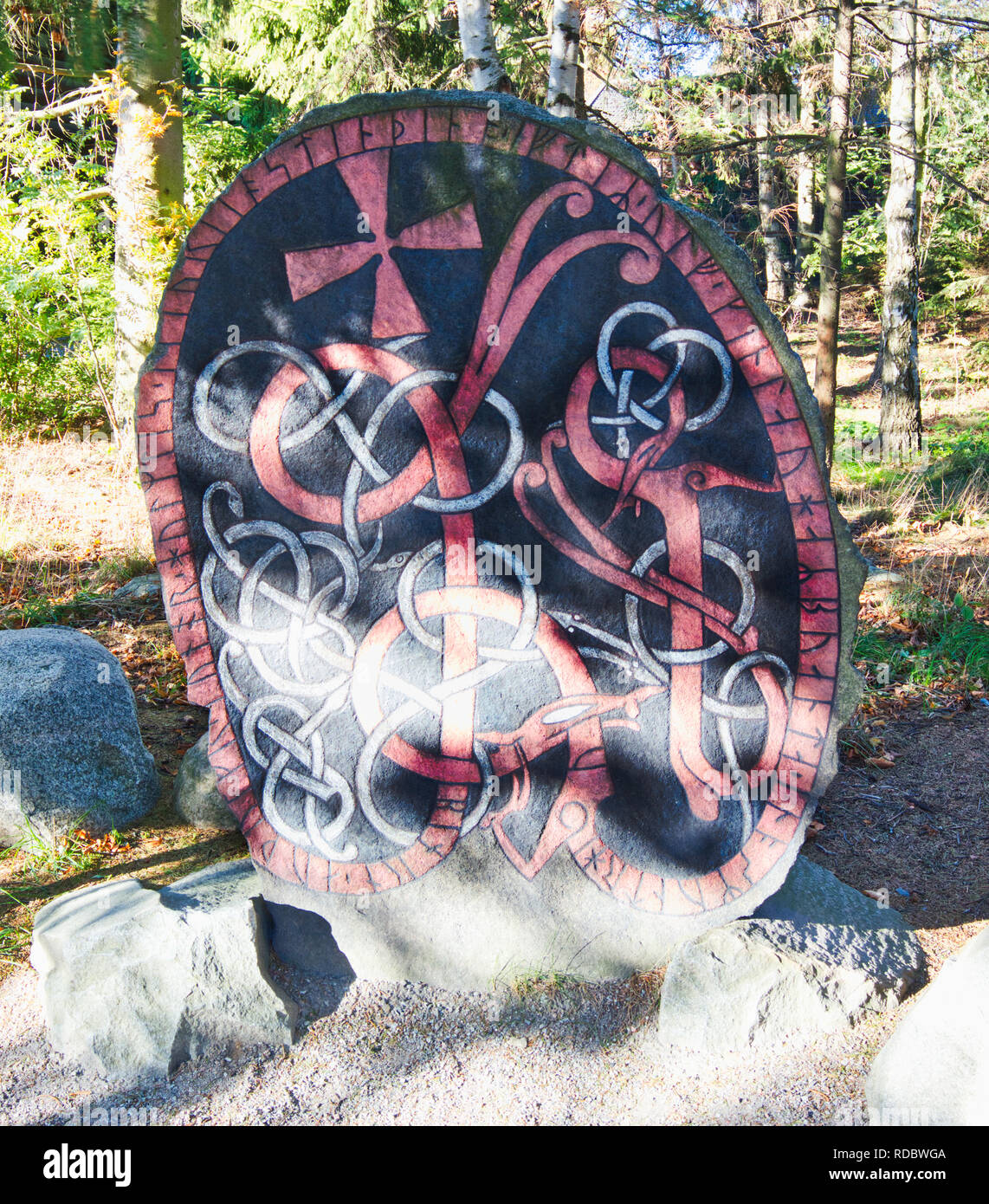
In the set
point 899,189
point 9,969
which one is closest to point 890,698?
point 9,969

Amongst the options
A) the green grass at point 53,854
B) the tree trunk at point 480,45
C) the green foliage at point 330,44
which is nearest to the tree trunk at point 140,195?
the green foliage at point 330,44

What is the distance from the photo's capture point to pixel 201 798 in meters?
3.30

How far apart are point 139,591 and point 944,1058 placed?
4.07m

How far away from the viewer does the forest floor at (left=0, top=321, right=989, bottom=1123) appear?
7.60 feet

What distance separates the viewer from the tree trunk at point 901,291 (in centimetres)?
796

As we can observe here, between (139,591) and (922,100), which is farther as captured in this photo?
(922,100)

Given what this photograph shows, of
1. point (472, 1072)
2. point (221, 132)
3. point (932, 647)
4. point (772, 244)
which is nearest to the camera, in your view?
point (472, 1072)

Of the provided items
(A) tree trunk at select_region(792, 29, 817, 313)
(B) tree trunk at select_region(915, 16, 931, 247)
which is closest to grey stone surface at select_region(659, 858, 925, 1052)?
(B) tree trunk at select_region(915, 16, 931, 247)

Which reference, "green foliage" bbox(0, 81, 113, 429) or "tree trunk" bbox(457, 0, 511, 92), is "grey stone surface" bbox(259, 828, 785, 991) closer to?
"tree trunk" bbox(457, 0, 511, 92)

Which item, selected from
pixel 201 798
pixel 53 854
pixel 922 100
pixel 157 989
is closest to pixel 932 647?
pixel 201 798

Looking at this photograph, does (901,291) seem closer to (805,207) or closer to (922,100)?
(922,100)

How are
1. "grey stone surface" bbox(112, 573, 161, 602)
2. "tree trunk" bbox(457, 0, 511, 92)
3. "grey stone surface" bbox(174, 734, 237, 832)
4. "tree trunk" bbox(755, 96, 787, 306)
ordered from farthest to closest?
1. "tree trunk" bbox(755, 96, 787, 306)
2. "grey stone surface" bbox(112, 573, 161, 602)
3. "tree trunk" bbox(457, 0, 511, 92)
4. "grey stone surface" bbox(174, 734, 237, 832)

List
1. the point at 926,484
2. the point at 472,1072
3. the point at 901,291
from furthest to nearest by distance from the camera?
1. the point at 901,291
2. the point at 926,484
3. the point at 472,1072

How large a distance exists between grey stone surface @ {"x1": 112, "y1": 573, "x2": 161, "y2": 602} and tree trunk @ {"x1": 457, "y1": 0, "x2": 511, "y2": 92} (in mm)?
2859
